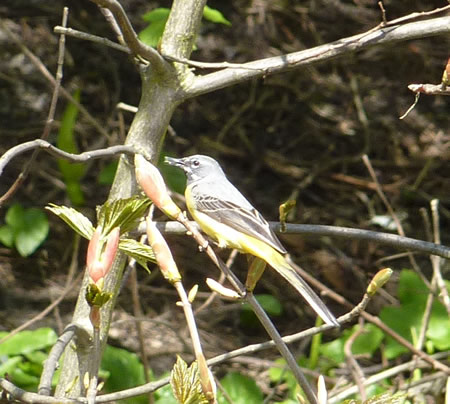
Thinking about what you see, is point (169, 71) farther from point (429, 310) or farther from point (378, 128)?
point (378, 128)

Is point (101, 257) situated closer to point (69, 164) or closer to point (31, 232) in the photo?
point (31, 232)

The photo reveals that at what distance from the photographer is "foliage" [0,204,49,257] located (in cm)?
465

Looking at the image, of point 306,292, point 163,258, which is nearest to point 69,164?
point 306,292

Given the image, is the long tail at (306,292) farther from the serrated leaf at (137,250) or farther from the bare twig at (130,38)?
the bare twig at (130,38)

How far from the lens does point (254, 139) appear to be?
5730 mm

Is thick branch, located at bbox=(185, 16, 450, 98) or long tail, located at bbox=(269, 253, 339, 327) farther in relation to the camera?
thick branch, located at bbox=(185, 16, 450, 98)

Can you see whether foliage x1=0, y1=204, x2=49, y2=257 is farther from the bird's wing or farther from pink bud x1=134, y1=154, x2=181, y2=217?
pink bud x1=134, y1=154, x2=181, y2=217

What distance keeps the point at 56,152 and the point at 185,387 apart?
1.00 meters

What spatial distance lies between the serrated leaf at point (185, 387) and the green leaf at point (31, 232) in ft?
11.8

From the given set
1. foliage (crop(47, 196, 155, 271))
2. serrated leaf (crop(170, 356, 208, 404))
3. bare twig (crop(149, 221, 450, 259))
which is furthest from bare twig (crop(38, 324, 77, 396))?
serrated leaf (crop(170, 356, 208, 404))

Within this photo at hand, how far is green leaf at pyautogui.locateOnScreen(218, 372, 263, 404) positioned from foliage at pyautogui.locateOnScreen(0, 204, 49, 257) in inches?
60.2

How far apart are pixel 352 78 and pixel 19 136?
2.51 m

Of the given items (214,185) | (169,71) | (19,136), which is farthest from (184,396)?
(19,136)

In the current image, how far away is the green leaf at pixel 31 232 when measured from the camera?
4641 mm
